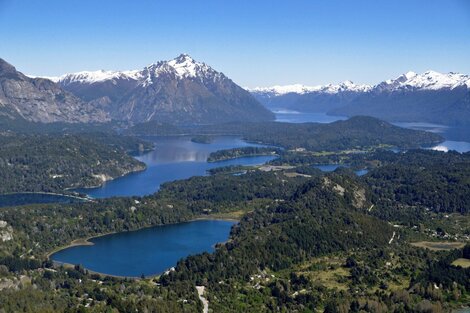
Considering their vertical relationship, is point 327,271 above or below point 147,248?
above

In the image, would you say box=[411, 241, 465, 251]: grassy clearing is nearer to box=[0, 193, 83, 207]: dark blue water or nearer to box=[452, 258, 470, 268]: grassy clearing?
box=[452, 258, 470, 268]: grassy clearing

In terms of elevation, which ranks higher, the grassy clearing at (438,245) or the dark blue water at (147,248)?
the grassy clearing at (438,245)

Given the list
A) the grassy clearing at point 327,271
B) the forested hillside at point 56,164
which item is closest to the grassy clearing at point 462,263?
the grassy clearing at point 327,271

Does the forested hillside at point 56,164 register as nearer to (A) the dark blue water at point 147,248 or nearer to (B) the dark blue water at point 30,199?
(B) the dark blue water at point 30,199

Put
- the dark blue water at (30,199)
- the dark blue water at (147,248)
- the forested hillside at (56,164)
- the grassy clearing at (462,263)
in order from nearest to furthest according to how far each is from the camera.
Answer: the grassy clearing at (462,263), the dark blue water at (147,248), the dark blue water at (30,199), the forested hillside at (56,164)

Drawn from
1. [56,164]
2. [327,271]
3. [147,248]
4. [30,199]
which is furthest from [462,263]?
[56,164]

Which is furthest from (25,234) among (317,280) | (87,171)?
(87,171)

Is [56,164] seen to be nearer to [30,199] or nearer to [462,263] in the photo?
[30,199]

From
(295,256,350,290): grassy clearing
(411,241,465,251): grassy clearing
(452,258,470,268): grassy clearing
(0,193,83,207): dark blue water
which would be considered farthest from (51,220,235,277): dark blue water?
(452,258,470,268): grassy clearing
